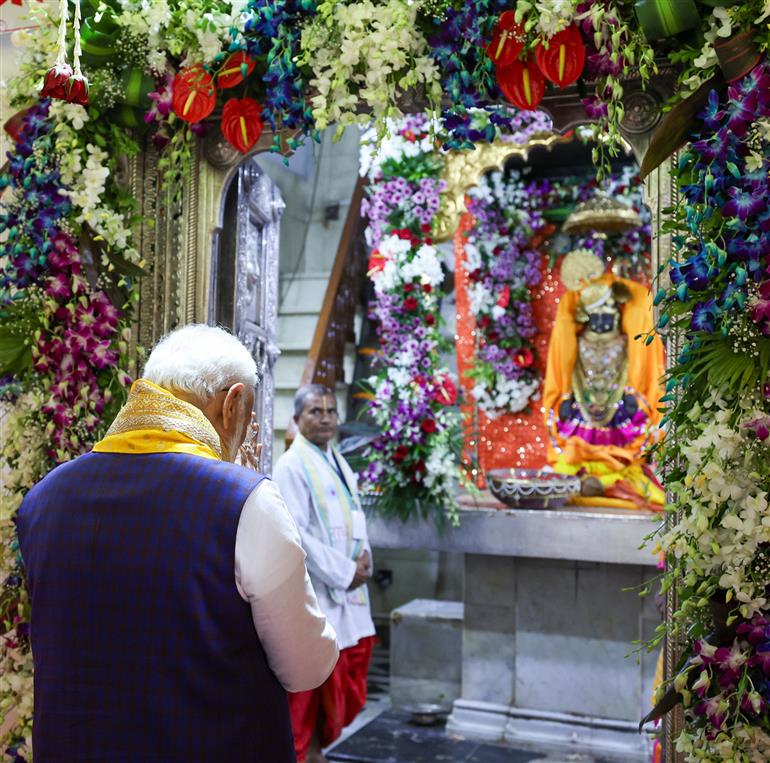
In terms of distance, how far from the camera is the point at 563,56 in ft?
9.48

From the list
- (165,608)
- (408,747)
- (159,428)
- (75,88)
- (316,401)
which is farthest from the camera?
(408,747)

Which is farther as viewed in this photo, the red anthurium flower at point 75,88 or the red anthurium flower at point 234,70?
the red anthurium flower at point 234,70

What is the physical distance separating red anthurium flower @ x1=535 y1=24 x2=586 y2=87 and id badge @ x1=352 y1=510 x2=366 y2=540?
8.24ft

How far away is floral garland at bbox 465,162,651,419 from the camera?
22.1ft

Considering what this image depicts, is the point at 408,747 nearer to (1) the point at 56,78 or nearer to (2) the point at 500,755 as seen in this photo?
(2) the point at 500,755

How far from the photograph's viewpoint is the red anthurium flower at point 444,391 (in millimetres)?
5535

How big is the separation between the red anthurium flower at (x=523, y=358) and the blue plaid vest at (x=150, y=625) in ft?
16.4

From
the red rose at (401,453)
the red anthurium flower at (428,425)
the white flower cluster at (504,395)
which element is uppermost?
the white flower cluster at (504,395)

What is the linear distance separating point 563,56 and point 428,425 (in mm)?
2854

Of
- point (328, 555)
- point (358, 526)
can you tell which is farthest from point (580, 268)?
point (328, 555)

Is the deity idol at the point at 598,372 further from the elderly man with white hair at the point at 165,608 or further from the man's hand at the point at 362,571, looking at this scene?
the elderly man with white hair at the point at 165,608

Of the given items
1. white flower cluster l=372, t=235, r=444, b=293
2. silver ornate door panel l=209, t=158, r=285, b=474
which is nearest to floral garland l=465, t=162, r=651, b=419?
white flower cluster l=372, t=235, r=444, b=293

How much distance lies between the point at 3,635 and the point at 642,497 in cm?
373

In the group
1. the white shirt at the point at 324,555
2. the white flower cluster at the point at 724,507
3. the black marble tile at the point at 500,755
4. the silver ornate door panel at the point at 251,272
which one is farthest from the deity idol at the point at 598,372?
the white flower cluster at the point at 724,507
